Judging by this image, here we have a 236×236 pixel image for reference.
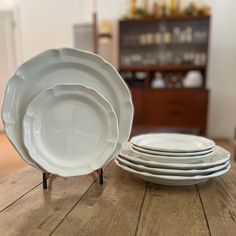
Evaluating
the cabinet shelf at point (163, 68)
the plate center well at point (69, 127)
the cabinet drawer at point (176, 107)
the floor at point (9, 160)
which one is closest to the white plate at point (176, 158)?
the plate center well at point (69, 127)

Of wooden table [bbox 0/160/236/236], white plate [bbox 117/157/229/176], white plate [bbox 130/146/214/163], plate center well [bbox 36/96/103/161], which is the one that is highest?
plate center well [bbox 36/96/103/161]

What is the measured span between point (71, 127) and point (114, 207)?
21 cm

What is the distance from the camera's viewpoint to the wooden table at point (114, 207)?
1.32 ft

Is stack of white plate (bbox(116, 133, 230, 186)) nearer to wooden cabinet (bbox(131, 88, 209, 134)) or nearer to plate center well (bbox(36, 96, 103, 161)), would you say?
plate center well (bbox(36, 96, 103, 161))

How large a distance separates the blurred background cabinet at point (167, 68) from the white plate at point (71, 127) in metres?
2.52

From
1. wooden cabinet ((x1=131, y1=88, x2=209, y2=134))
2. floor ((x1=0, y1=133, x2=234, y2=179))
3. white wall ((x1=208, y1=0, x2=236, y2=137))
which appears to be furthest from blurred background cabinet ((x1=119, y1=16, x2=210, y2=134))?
floor ((x1=0, y1=133, x2=234, y2=179))

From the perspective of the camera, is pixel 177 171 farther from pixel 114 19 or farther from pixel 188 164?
pixel 114 19

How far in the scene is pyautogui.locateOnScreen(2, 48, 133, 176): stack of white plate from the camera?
530 mm

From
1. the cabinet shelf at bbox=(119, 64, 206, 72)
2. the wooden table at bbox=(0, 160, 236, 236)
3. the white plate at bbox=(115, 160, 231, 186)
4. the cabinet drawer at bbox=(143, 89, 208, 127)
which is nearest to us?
the wooden table at bbox=(0, 160, 236, 236)

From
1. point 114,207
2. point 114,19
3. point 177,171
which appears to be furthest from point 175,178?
point 114,19

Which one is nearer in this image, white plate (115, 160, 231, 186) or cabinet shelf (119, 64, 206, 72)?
Answer: white plate (115, 160, 231, 186)

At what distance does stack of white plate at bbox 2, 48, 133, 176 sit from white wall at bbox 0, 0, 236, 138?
3.02 metres

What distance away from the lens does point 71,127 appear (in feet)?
1.84

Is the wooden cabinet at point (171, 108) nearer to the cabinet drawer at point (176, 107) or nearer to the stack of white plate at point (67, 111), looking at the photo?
the cabinet drawer at point (176, 107)
